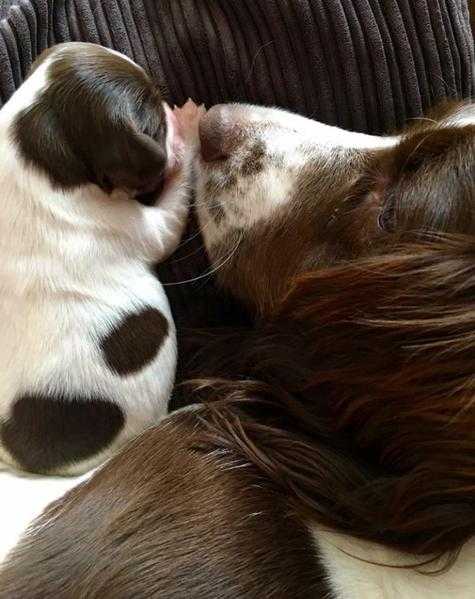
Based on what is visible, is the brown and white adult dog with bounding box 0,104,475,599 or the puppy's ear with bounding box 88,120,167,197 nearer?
the brown and white adult dog with bounding box 0,104,475,599

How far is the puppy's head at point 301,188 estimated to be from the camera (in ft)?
3.31

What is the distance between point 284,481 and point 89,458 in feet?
0.75

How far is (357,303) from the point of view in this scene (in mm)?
950

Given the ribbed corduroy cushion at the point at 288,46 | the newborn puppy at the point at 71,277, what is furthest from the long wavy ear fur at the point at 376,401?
the ribbed corduroy cushion at the point at 288,46

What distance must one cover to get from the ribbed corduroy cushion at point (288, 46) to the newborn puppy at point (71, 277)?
0.48ft

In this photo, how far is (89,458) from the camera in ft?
3.26

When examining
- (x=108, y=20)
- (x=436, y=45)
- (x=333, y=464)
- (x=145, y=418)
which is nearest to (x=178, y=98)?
(x=108, y=20)

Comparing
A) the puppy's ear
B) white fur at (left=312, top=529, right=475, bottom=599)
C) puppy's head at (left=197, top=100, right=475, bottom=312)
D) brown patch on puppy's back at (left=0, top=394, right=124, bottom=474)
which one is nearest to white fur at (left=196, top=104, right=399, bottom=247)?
puppy's head at (left=197, top=100, right=475, bottom=312)

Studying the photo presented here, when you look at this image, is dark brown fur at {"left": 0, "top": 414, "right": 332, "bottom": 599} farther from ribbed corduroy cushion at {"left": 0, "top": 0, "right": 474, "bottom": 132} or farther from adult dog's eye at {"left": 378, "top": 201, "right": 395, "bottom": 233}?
ribbed corduroy cushion at {"left": 0, "top": 0, "right": 474, "bottom": 132}

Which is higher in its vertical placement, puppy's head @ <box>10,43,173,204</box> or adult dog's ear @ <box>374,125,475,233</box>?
puppy's head @ <box>10,43,173,204</box>

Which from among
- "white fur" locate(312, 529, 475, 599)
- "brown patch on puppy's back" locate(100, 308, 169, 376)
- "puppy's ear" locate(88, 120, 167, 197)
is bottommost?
"white fur" locate(312, 529, 475, 599)

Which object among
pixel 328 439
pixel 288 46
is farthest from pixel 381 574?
pixel 288 46

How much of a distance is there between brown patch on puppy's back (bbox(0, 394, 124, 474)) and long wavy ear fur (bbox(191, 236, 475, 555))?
13 cm

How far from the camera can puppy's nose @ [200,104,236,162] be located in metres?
1.12
